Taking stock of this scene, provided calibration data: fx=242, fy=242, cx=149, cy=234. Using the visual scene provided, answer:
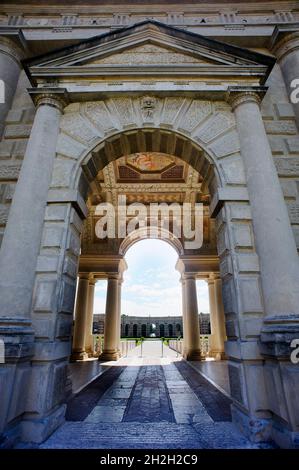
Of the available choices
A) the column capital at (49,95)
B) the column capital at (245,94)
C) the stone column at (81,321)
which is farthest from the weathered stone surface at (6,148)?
the stone column at (81,321)

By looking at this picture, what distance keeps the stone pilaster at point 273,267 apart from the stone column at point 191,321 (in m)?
8.43

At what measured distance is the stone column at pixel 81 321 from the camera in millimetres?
10797

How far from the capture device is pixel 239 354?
3281 mm

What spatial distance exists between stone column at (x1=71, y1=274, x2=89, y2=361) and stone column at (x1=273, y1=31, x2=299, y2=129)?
10662 mm

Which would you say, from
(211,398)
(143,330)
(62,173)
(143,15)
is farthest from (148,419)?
(143,330)

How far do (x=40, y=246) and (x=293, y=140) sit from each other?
537cm

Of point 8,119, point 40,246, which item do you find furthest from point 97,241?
point 40,246

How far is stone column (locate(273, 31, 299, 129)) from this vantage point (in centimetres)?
578

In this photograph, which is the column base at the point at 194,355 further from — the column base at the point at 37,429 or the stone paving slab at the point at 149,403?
the column base at the point at 37,429

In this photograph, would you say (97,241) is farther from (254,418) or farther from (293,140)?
(254,418)

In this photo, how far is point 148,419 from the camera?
3.63m

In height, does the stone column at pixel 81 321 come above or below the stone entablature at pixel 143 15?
below

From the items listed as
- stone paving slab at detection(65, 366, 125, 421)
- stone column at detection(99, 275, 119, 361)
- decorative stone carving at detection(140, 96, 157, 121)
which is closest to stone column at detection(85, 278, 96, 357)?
stone column at detection(99, 275, 119, 361)

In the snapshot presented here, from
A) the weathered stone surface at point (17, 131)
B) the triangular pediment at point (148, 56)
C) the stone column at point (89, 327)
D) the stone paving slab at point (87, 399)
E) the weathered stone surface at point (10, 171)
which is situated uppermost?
the triangular pediment at point (148, 56)
